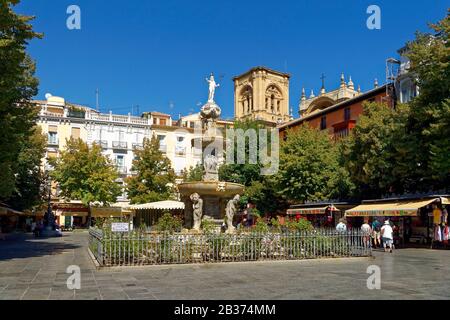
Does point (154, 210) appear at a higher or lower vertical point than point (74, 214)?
higher

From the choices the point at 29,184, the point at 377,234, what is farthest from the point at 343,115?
the point at 29,184

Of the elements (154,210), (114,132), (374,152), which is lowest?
(154,210)

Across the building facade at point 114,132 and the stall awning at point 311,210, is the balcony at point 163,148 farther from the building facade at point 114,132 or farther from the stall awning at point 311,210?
the stall awning at point 311,210

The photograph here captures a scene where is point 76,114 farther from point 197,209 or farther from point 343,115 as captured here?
point 197,209

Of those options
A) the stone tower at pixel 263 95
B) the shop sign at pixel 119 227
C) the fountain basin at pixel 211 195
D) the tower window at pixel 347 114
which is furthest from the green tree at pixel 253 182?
the stone tower at pixel 263 95

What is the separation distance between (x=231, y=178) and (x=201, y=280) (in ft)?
98.0

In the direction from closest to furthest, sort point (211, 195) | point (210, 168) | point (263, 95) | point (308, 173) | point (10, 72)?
point (10, 72) → point (211, 195) → point (210, 168) → point (308, 173) → point (263, 95)

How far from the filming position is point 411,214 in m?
23.0

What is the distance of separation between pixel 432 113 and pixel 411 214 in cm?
514

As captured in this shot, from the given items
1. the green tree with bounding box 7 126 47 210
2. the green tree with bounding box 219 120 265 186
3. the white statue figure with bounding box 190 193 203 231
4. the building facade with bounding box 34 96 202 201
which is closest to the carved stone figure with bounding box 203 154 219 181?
the white statue figure with bounding box 190 193 203 231

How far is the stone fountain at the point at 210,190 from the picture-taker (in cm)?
1769

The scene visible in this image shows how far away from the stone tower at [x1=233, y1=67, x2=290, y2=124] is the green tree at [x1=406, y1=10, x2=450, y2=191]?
53.1 meters
